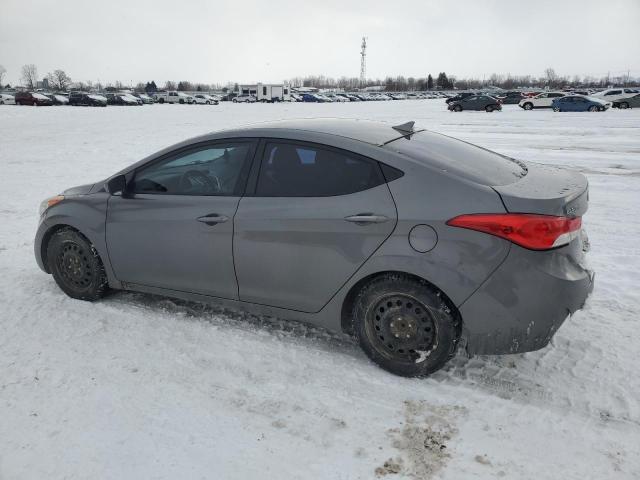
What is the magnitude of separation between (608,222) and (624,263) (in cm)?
177

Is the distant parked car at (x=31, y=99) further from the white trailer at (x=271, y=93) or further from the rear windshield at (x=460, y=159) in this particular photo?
the rear windshield at (x=460, y=159)

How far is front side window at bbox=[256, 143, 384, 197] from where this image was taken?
3.33 m

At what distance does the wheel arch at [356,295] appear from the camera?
3.13 m

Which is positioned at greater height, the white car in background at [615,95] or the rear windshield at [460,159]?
the rear windshield at [460,159]

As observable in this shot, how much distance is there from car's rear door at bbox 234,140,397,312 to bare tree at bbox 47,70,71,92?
482 ft

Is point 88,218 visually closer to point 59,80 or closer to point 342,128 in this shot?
point 342,128

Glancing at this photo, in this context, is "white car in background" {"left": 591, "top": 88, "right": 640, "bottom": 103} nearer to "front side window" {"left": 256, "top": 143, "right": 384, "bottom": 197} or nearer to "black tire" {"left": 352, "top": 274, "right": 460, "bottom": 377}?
"front side window" {"left": 256, "top": 143, "right": 384, "bottom": 197}

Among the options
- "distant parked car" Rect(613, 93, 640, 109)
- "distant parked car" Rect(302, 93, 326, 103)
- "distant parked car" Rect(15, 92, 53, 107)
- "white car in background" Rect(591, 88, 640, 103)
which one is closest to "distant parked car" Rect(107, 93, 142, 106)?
"distant parked car" Rect(15, 92, 53, 107)

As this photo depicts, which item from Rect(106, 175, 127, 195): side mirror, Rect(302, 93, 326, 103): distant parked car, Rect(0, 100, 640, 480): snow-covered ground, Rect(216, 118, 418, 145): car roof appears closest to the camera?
Rect(0, 100, 640, 480): snow-covered ground

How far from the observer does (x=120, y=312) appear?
14.0 ft

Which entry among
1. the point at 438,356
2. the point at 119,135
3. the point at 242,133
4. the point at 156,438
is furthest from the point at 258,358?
the point at 119,135

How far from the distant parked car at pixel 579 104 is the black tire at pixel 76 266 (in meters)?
37.6

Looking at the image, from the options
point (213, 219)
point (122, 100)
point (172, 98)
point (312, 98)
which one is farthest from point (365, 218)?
point (312, 98)

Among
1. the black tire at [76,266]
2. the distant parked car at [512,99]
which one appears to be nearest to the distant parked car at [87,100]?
the distant parked car at [512,99]
